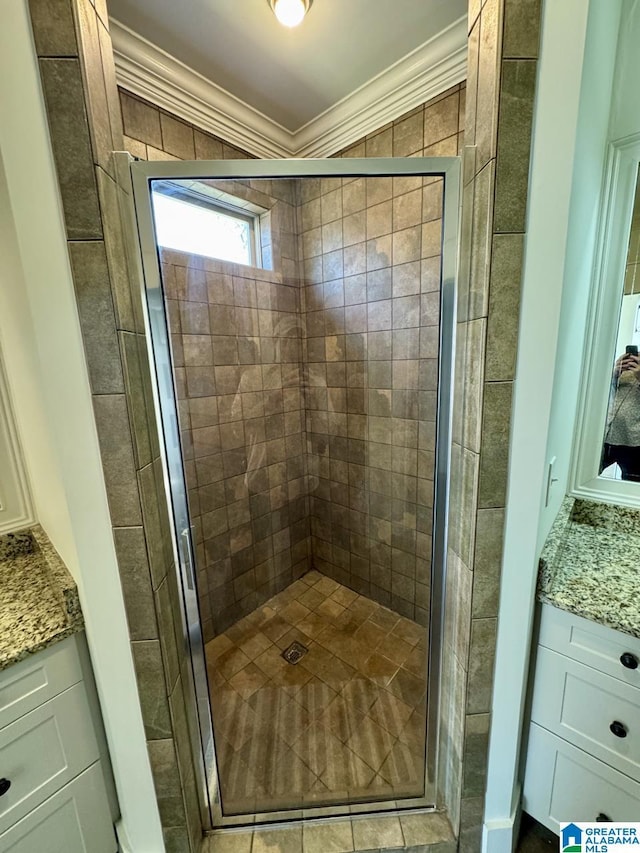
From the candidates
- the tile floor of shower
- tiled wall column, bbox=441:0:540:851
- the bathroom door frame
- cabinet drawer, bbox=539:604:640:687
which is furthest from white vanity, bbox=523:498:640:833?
the tile floor of shower

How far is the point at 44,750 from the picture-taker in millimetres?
848

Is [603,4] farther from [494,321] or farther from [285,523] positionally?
[285,523]

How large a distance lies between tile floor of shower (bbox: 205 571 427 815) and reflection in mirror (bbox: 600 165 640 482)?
100 centimetres

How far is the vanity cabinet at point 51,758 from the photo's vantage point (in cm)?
80

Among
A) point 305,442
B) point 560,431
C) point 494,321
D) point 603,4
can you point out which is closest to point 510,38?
point 603,4

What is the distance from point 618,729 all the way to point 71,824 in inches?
57.2

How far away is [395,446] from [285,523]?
896 millimetres

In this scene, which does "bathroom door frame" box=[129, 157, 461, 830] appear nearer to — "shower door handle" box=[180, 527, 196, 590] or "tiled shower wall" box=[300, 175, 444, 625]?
"shower door handle" box=[180, 527, 196, 590]

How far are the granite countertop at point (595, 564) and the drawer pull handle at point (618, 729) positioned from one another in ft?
0.88

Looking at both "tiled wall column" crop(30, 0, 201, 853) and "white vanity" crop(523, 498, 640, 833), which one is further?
"white vanity" crop(523, 498, 640, 833)

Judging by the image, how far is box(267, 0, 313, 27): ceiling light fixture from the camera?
1049mm

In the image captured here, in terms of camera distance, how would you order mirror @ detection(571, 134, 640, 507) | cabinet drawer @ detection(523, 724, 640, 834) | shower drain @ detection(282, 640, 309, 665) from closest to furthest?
cabinet drawer @ detection(523, 724, 640, 834), mirror @ detection(571, 134, 640, 507), shower drain @ detection(282, 640, 309, 665)

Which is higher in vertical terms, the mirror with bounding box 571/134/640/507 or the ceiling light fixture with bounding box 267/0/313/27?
the ceiling light fixture with bounding box 267/0/313/27

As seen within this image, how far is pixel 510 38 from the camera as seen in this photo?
660 millimetres
